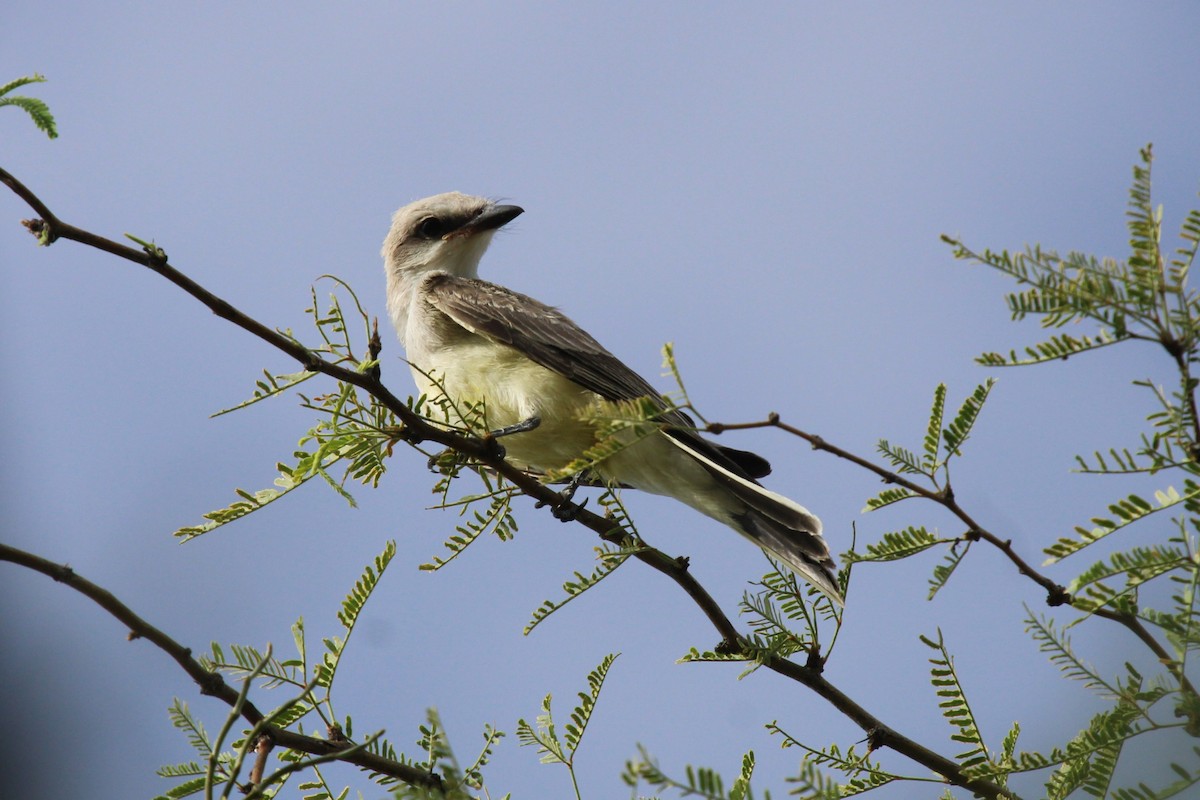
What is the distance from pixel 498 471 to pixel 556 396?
5.94 feet

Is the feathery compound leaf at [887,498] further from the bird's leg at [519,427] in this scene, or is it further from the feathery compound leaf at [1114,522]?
the bird's leg at [519,427]

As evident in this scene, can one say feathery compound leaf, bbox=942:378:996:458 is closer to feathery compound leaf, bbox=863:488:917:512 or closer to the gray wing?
feathery compound leaf, bbox=863:488:917:512

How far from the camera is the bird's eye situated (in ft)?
23.4

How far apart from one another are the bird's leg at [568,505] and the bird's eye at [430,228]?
A: 2.74 m

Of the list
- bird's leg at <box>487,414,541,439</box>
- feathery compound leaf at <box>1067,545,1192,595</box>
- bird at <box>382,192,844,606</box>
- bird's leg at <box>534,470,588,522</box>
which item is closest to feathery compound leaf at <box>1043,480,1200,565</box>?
feathery compound leaf at <box>1067,545,1192,595</box>

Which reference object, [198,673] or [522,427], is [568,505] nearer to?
[522,427]

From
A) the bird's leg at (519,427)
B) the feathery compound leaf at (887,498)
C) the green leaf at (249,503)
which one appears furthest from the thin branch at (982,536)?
the bird's leg at (519,427)

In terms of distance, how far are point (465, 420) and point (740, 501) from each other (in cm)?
213

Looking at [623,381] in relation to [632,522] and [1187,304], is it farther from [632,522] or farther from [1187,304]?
[1187,304]

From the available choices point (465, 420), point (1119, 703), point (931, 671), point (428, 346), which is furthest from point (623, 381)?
point (1119, 703)

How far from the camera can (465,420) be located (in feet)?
11.3

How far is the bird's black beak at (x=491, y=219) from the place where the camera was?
6.86 m

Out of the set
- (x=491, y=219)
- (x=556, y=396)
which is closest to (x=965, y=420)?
(x=556, y=396)

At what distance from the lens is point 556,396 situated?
5.33 m
